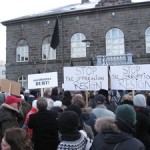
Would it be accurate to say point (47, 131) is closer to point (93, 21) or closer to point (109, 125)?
point (109, 125)

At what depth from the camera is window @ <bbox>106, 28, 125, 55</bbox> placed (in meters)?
25.1

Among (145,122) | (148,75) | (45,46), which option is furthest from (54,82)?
(45,46)

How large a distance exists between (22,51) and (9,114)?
79.2ft

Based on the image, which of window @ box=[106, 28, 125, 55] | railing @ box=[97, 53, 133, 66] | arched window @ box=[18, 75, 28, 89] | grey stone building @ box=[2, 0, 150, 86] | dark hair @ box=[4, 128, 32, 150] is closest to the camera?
dark hair @ box=[4, 128, 32, 150]

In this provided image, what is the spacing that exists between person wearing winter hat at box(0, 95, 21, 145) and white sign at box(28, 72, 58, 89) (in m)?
4.13

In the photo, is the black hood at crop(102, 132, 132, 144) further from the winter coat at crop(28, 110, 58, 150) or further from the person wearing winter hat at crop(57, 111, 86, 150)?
the winter coat at crop(28, 110, 58, 150)

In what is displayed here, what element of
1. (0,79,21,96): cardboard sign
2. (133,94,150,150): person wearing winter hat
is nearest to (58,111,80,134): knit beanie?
(133,94,150,150): person wearing winter hat

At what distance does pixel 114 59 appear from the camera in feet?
80.3

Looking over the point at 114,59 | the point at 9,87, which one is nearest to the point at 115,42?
the point at 114,59

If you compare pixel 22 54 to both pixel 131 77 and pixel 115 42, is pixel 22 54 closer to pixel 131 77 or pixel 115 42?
pixel 115 42

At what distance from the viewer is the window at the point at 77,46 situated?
26.6m

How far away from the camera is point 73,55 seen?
26.9 m

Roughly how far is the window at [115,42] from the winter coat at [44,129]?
1996 cm

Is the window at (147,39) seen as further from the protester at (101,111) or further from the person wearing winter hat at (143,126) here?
the person wearing winter hat at (143,126)
